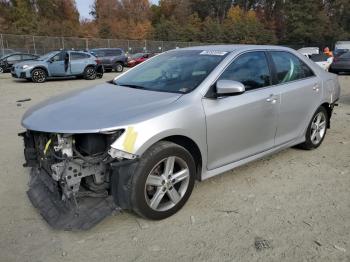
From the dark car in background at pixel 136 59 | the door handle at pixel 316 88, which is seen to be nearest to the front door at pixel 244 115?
the door handle at pixel 316 88

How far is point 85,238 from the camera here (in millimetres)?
3387

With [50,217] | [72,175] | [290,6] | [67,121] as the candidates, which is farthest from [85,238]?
[290,6]

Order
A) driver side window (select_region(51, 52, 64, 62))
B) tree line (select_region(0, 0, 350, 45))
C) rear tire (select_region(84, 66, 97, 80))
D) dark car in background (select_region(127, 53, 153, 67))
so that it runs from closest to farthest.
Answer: driver side window (select_region(51, 52, 64, 62))
rear tire (select_region(84, 66, 97, 80))
dark car in background (select_region(127, 53, 153, 67))
tree line (select_region(0, 0, 350, 45))

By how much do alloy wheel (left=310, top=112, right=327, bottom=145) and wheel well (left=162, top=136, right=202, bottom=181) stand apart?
244cm

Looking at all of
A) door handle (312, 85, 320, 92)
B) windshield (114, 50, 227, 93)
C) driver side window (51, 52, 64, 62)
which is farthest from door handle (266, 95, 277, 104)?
driver side window (51, 52, 64, 62)

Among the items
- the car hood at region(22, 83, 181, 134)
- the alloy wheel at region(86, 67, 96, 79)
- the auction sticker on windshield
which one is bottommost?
the alloy wheel at region(86, 67, 96, 79)

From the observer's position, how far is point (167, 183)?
362 centimetres

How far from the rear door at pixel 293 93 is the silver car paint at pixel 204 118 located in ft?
0.05

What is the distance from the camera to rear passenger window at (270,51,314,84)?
191 inches

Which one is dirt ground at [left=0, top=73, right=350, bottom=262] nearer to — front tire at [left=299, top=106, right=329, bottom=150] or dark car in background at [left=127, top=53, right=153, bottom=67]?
front tire at [left=299, top=106, right=329, bottom=150]

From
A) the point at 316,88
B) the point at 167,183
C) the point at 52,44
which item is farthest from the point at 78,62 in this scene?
the point at 52,44

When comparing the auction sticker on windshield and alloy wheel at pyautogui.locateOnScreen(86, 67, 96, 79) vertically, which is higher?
the auction sticker on windshield

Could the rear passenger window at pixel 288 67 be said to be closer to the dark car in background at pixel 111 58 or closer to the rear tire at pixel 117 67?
the dark car in background at pixel 111 58

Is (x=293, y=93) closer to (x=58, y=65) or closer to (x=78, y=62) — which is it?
(x=58, y=65)
